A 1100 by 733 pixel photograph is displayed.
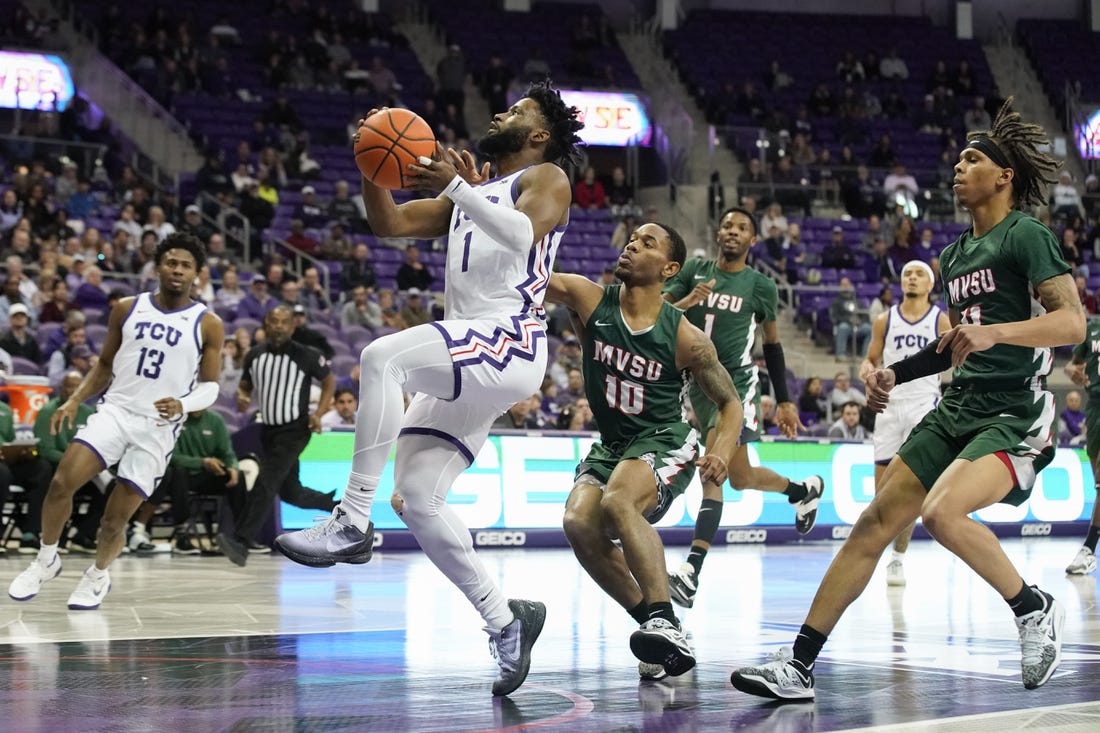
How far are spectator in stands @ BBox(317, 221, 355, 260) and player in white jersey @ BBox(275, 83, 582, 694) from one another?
14944 millimetres

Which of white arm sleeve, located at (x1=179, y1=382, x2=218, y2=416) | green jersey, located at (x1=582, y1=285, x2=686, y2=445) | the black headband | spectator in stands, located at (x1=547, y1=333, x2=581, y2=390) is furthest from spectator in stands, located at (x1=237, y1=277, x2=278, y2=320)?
the black headband

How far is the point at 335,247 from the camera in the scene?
20.7 meters

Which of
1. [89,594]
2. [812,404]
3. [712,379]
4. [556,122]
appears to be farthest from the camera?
[812,404]

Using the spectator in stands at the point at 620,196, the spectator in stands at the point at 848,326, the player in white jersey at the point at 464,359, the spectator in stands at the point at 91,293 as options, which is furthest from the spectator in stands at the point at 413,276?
the player in white jersey at the point at 464,359

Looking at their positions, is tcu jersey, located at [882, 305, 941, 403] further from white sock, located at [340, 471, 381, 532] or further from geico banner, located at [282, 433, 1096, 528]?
white sock, located at [340, 471, 381, 532]

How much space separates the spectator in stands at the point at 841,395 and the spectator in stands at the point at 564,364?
3.35 metres

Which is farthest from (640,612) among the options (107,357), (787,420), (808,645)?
(107,357)

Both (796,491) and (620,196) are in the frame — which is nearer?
(796,491)

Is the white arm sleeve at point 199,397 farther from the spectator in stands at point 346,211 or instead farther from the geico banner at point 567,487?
the spectator in stands at point 346,211

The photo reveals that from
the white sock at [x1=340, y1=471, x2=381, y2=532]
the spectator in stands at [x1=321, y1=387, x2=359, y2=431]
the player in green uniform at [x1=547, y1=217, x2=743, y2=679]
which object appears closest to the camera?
the white sock at [x1=340, y1=471, x2=381, y2=532]

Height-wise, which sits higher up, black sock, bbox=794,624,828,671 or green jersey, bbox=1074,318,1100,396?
green jersey, bbox=1074,318,1100,396

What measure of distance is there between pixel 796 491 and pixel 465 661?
440 cm

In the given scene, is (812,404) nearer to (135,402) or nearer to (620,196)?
(620,196)

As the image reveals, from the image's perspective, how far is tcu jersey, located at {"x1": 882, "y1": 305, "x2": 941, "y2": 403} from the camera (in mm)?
11375
